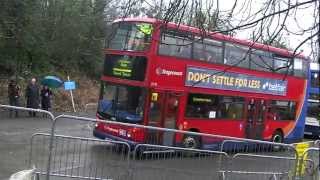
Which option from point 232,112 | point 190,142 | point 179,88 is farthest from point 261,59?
point 232,112

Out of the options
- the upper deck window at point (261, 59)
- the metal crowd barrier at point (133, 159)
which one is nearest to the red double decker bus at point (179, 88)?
the metal crowd barrier at point (133, 159)

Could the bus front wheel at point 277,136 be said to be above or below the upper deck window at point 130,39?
below

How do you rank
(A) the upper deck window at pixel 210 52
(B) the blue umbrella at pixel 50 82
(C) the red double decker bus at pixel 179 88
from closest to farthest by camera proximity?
(C) the red double decker bus at pixel 179 88, (A) the upper deck window at pixel 210 52, (B) the blue umbrella at pixel 50 82

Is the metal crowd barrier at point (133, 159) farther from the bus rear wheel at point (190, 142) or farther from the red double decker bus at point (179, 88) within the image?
the bus rear wheel at point (190, 142)

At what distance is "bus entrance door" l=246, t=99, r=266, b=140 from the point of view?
2036cm

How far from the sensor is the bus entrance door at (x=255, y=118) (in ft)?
66.8

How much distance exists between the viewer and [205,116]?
18562mm

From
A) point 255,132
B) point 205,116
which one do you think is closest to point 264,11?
point 205,116

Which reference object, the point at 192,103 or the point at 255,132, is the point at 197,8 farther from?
the point at 255,132

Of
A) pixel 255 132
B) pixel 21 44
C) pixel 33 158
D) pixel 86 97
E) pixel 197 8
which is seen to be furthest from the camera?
pixel 86 97

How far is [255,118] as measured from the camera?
20.6 metres

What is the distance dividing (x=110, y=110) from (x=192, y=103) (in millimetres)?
2429

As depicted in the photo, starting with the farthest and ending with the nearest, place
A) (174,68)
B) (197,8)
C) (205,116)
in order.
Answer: (205,116)
(174,68)
(197,8)

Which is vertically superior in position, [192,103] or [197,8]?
[197,8]
